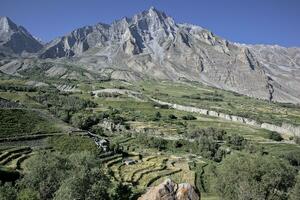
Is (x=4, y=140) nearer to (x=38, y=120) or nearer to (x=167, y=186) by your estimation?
(x=38, y=120)

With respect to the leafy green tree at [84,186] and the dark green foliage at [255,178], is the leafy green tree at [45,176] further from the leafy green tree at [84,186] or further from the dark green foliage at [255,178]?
the dark green foliage at [255,178]

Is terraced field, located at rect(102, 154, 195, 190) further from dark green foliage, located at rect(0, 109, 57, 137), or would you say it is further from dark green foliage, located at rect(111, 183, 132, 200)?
dark green foliage, located at rect(0, 109, 57, 137)

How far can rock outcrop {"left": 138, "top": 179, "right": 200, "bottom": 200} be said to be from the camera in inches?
2093

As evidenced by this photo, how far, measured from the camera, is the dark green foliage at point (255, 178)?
86.2 metres

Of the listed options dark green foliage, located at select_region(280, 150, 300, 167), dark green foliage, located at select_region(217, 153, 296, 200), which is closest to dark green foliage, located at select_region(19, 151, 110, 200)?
dark green foliage, located at select_region(217, 153, 296, 200)

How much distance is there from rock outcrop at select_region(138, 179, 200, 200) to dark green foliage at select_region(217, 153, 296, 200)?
32.9 meters

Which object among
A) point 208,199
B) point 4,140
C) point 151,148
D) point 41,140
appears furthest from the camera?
point 151,148

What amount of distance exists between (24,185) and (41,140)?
60.2 metres

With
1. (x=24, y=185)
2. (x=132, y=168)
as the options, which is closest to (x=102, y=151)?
(x=132, y=168)

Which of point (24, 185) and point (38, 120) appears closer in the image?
point (24, 185)

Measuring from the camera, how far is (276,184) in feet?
293

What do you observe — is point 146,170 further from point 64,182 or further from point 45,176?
point 64,182

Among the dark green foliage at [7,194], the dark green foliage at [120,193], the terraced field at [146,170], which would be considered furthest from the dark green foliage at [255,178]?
the dark green foliage at [7,194]

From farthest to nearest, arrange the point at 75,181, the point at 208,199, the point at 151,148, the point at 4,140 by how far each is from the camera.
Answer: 1. the point at 151,148
2. the point at 4,140
3. the point at 208,199
4. the point at 75,181
